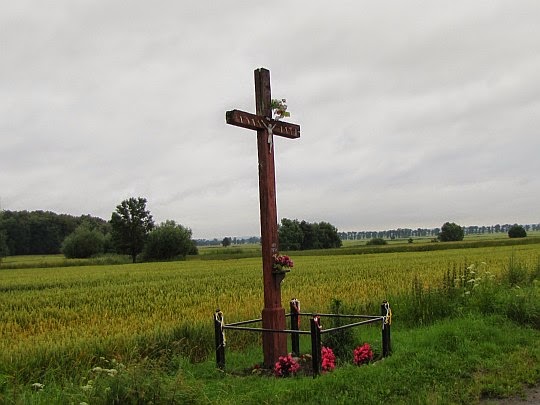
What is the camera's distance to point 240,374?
27.0ft

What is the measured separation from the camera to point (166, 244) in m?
86.4

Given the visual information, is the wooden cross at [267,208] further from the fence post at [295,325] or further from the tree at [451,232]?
the tree at [451,232]

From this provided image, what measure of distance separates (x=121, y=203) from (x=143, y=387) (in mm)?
87536

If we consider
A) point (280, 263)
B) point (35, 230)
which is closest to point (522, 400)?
point (280, 263)

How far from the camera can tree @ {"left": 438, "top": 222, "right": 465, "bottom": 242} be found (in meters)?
112

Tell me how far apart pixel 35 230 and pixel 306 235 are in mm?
57298

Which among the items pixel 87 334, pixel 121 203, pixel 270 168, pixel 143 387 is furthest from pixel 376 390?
pixel 121 203

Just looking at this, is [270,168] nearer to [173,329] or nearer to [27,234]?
[173,329]

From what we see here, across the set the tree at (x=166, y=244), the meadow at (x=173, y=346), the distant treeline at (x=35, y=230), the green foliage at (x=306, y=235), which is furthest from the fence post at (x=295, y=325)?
the distant treeline at (x=35, y=230)

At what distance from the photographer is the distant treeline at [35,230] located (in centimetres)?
11538

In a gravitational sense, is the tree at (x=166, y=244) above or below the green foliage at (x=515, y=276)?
above

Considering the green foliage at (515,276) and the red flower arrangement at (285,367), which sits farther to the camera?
the green foliage at (515,276)

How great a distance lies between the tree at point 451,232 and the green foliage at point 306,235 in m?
21.5

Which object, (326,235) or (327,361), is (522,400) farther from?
(326,235)
